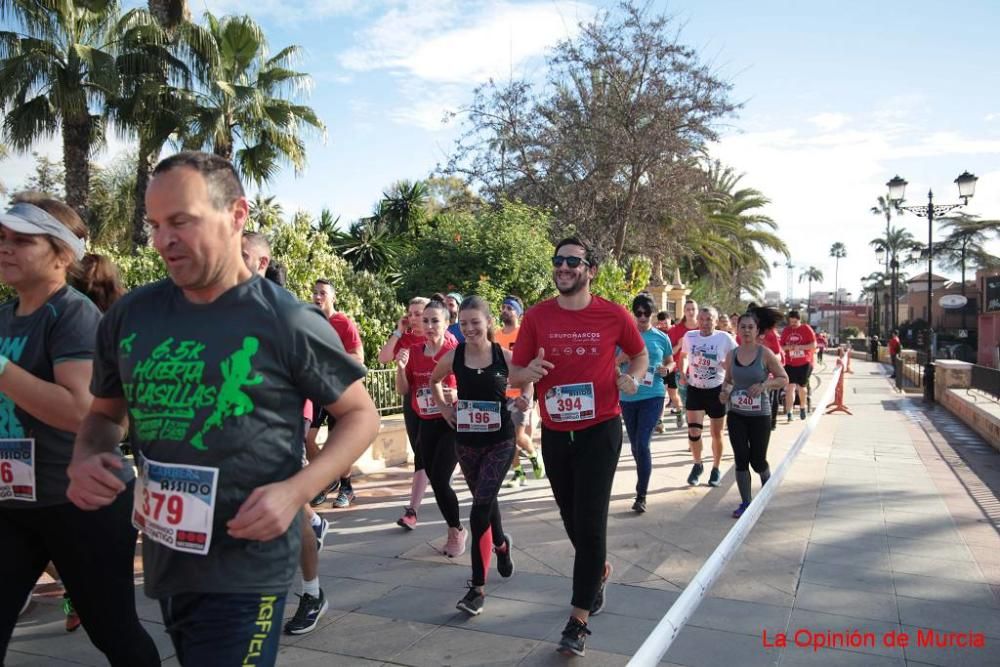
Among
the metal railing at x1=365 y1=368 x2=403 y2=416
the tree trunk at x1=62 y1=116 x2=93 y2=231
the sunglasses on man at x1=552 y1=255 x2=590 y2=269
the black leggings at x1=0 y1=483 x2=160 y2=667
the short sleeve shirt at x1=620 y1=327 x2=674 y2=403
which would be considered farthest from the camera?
the tree trunk at x1=62 y1=116 x2=93 y2=231

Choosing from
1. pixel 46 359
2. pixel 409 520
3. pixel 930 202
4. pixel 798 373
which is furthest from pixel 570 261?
pixel 930 202

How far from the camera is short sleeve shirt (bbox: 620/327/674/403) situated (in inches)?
290

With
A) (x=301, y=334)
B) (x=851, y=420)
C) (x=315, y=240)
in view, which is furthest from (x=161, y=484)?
(x=851, y=420)

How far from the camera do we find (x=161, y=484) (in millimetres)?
2039

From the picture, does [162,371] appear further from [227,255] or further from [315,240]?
[315,240]

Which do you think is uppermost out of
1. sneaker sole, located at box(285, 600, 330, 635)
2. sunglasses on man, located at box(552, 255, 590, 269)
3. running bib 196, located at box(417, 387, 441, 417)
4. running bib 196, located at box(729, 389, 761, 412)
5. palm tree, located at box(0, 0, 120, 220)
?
palm tree, located at box(0, 0, 120, 220)

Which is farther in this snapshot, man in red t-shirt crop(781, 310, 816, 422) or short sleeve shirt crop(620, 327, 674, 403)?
man in red t-shirt crop(781, 310, 816, 422)

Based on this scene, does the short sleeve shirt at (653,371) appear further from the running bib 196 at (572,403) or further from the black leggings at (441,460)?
the running bib 196 at (572,403)

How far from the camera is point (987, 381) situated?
15.6 meters

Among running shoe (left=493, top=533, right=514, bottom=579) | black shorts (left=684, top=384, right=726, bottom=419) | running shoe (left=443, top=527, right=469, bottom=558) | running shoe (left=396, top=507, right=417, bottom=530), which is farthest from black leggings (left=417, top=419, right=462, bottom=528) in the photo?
black shorts (left=684, top=384, right=726, bottom=419)

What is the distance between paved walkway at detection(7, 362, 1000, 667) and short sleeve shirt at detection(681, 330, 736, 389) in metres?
1.13

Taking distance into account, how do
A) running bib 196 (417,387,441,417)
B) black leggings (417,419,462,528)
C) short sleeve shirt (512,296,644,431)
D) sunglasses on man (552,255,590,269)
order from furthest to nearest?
running bib 196 (417,387,441,417) → black leggings (417,419,462,528) → sunglasses on man (552,255,590,269) → short sleeve shirt (512,296,644,431)

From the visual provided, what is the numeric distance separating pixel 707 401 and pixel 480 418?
4.44m

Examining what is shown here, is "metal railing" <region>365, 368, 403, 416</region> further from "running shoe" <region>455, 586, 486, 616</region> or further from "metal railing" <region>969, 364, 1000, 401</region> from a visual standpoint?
"metal railing" <region>969, 364, 1000, 401</region>
